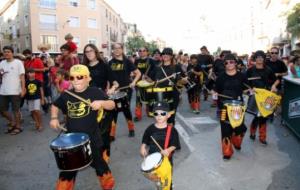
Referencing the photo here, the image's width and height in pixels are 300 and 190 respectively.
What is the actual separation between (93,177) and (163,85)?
2436mm

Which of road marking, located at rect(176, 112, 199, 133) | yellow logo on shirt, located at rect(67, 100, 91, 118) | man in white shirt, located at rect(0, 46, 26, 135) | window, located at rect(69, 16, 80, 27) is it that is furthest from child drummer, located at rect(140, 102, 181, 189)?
window, located at rect(69, 16, 80, 27)

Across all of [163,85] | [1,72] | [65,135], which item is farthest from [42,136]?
[65,135]

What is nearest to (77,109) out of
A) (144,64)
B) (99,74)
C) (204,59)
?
(99,74)

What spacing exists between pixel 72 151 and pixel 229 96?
3460 millimetres

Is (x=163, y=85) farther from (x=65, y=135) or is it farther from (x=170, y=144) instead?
(x=65, y=135)

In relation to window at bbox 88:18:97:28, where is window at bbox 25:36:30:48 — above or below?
below

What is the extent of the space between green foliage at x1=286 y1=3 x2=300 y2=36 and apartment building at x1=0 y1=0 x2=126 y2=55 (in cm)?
2488

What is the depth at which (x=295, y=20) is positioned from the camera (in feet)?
92.0

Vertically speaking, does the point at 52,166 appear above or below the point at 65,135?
below

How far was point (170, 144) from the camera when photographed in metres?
4.15

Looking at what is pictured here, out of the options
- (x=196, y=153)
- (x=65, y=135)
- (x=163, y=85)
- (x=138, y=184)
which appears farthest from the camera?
(x=163, y=85)

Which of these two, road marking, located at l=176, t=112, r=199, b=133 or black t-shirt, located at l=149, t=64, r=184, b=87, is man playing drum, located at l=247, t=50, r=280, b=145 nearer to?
black t-shirt, located at l=149, t=64, r=184, b=87

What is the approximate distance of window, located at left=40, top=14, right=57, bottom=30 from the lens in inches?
2007

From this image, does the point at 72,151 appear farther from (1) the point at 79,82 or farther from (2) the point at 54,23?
(2) the point at 54,23
